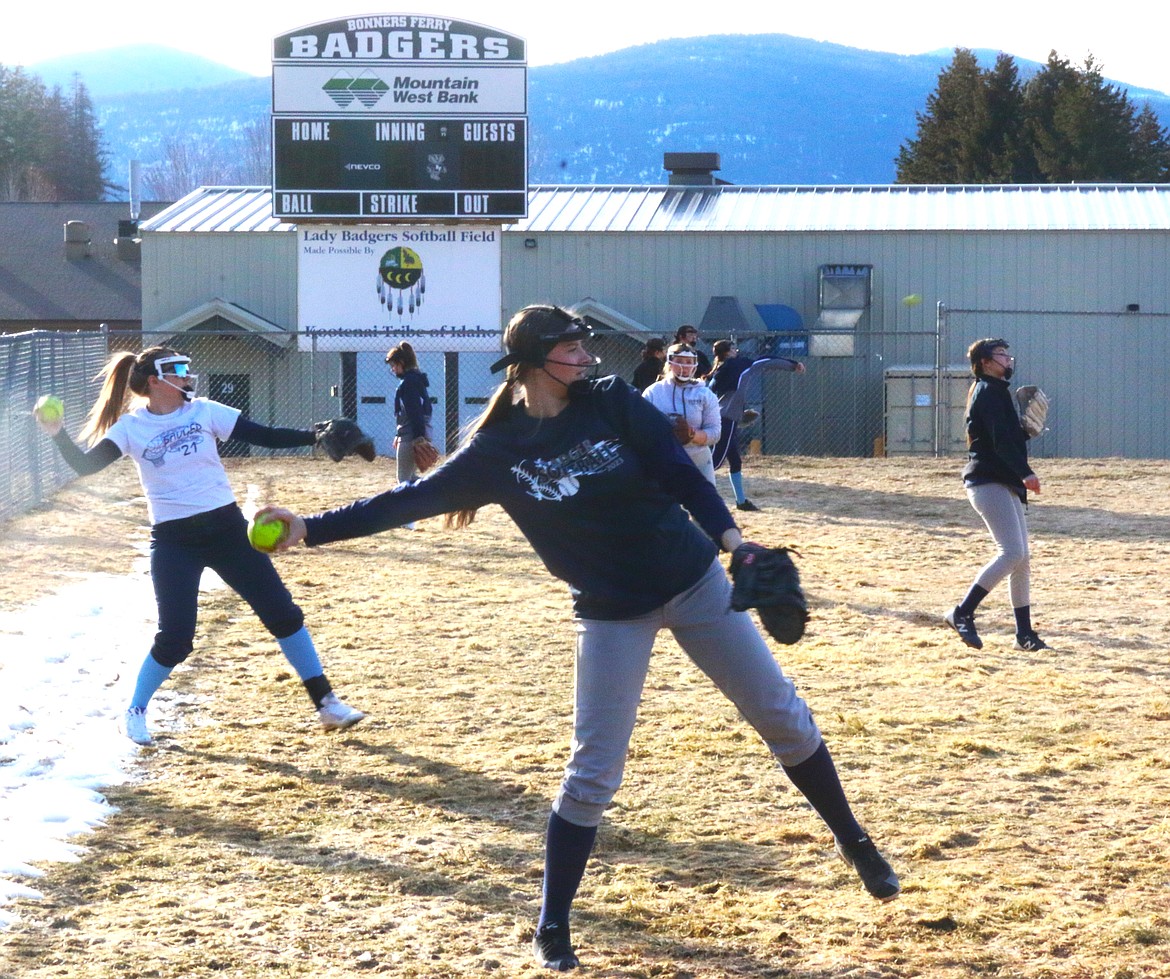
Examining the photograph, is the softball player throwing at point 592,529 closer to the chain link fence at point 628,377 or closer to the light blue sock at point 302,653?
the light blue sock at point 302,653

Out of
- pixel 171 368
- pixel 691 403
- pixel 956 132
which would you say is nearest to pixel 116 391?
pixel 171 368

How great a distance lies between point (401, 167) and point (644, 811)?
1740 cm

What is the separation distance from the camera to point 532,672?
8.30m

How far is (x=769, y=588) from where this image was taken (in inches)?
159

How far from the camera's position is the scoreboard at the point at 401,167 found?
21.6m

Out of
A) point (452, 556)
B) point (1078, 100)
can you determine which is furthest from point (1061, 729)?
point (1078, 100)

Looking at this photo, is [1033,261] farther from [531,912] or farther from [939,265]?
[531,912]

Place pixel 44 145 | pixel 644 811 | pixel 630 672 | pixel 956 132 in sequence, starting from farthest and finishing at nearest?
pixel 44 145 < pixel 956 132 < pixel 644 811 < pixel 630 672

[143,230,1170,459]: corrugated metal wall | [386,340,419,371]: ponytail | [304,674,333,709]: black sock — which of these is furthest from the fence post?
[304,674,333,709]: black sock

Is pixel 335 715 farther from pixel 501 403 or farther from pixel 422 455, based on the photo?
pixel 501 403

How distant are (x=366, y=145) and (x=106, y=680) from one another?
1509 centimetres

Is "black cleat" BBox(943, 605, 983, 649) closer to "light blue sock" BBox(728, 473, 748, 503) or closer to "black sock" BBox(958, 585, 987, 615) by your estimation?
"black sock" BBox(958, 585, 987, 615)

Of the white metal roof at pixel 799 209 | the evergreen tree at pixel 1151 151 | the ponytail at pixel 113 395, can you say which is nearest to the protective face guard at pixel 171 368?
the ponytail at pixel 113 395

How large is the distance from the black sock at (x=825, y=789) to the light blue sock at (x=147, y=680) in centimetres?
344
